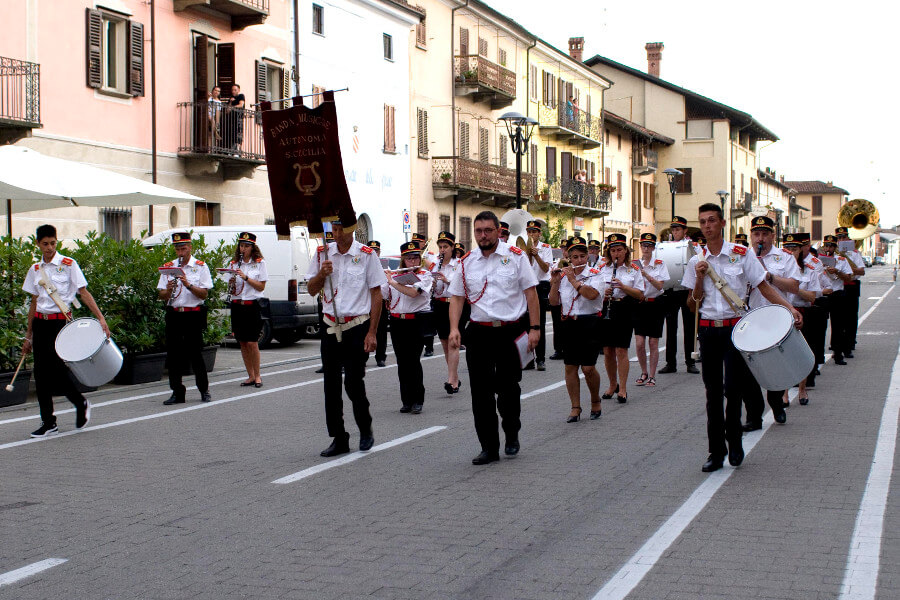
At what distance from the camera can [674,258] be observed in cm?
1675

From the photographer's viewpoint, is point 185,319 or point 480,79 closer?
point 185,319

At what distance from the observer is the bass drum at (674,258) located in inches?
628

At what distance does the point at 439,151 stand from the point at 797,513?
34985mm

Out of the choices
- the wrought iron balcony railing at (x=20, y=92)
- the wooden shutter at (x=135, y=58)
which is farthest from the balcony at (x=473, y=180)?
the wrought iron balcony railing at (x=20, y=92)

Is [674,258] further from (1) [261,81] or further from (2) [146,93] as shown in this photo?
(1) [261,81]

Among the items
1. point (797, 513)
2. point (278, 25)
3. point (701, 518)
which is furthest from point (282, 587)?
point (278, 25)

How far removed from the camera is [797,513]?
6.59 metres

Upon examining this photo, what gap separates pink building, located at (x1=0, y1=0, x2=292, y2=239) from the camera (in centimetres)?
2108

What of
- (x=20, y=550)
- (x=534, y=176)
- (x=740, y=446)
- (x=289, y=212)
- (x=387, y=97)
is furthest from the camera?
(x=534, y=176)

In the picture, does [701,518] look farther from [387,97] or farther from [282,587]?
[387,97]

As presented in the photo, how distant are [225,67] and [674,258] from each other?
14125 mm

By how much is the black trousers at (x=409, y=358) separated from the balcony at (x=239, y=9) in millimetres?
15779

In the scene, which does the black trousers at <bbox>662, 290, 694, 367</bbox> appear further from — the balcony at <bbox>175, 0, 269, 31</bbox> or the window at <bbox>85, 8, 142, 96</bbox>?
the balcony at <bbox>175, 0, 269, 31</bbox>

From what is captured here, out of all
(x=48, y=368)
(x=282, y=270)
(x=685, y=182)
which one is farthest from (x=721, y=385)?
(x=685, y=182)
